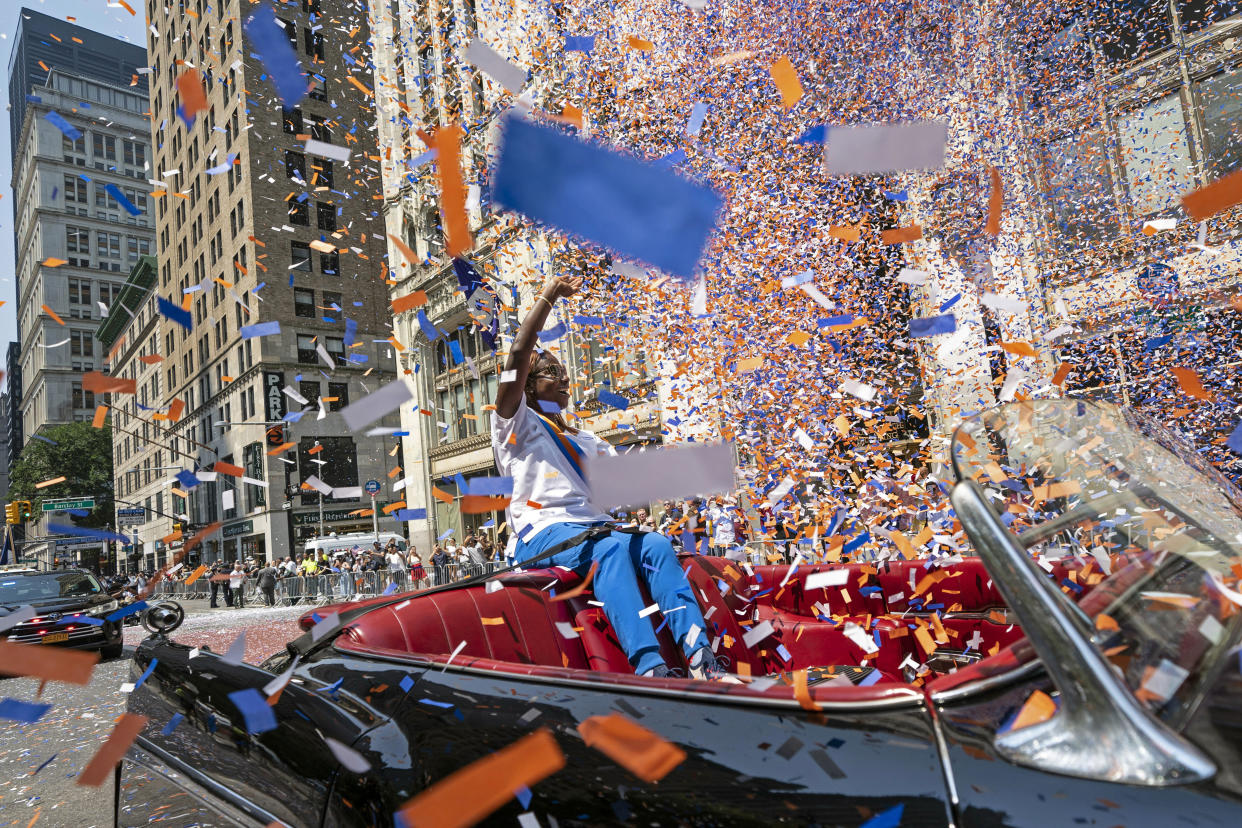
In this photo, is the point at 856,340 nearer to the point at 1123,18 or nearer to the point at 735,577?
the point at 1123,18

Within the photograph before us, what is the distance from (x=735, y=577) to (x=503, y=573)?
3.30ft

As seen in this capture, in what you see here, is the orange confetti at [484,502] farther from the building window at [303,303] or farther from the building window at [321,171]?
the building window at [303,303]

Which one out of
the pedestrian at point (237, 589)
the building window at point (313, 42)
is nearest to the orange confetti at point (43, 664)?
the pedestrian at point (237, 589)

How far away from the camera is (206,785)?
1.69m

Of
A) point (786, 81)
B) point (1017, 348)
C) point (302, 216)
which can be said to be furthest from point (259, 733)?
point (302, 216)

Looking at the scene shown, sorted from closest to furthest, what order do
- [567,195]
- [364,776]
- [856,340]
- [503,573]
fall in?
[364,776] < [503,573] < [567,195] < [856,340]

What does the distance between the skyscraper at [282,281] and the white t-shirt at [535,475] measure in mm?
30894

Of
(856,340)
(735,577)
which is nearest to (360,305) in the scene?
(856,340)

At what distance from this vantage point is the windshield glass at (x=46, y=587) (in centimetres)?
902

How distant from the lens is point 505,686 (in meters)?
1.34

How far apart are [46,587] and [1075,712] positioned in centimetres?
1189

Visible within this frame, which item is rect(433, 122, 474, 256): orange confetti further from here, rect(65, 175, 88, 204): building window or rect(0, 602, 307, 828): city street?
rect(65, 175, 88, 204): building window

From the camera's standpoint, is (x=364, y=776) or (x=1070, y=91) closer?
(x=364, y=776)

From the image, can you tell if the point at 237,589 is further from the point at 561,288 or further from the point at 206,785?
the point at 206,785
